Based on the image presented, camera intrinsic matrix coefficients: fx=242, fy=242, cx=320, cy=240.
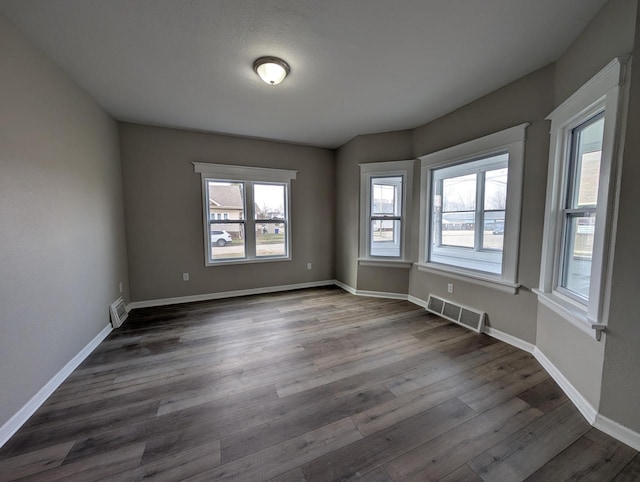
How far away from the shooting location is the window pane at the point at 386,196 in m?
3.99

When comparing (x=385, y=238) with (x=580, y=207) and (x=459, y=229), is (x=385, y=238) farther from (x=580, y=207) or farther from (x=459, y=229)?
(x=580, y=207)

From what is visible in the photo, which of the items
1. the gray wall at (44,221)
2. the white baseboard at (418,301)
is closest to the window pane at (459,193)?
the white baseboard at (418,301)

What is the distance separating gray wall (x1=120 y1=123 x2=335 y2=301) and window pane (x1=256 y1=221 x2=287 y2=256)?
0.18m

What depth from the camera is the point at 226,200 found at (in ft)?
13.5

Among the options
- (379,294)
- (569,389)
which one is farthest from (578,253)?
(379,294)

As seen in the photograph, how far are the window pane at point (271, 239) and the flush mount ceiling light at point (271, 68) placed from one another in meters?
2.51

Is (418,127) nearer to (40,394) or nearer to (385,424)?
(385,424)

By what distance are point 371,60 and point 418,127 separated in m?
1.85

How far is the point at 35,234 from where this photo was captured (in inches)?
72.5

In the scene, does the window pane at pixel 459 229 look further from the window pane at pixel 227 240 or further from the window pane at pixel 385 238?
the window pane at pixel 227 240

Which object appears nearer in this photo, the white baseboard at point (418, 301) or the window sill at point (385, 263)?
the white baseboard at point (418, 301)

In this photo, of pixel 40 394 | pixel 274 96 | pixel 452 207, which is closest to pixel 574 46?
pixel 452 207

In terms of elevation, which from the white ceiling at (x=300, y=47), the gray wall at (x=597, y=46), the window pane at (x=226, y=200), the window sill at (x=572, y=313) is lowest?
the window sill at (x=572, y=313)

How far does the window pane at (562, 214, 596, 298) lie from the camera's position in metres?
1.87
